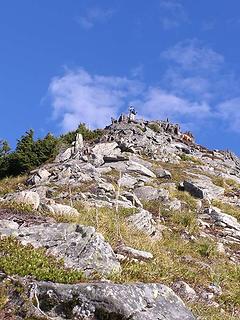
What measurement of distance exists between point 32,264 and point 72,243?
1.54 metres

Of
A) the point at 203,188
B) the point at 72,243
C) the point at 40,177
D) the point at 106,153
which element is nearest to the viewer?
the point at 72,243

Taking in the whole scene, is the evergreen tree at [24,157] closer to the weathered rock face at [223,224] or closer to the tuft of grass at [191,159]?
the tuft of grass at [191,159]

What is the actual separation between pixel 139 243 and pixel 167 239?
2.24 m

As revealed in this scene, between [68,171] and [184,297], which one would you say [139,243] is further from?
[68,171]

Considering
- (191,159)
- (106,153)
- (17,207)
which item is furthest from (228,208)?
(191,159)

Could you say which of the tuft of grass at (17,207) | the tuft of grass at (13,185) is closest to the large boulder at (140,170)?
the tuft of grass at (13,185)

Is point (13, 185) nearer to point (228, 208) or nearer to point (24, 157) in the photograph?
point (24, 157)

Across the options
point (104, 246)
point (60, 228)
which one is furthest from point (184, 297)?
point (60, 228)

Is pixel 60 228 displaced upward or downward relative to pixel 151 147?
downward

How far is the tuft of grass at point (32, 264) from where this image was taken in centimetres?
832

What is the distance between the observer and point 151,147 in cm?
3681

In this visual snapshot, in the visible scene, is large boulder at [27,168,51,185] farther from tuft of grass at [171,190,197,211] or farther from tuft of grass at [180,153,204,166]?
tuft of grass at [180,153,204,166]

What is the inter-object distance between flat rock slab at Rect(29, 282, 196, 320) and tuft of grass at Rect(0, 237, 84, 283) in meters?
0.58

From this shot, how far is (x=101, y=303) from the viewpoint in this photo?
24.1 feet
